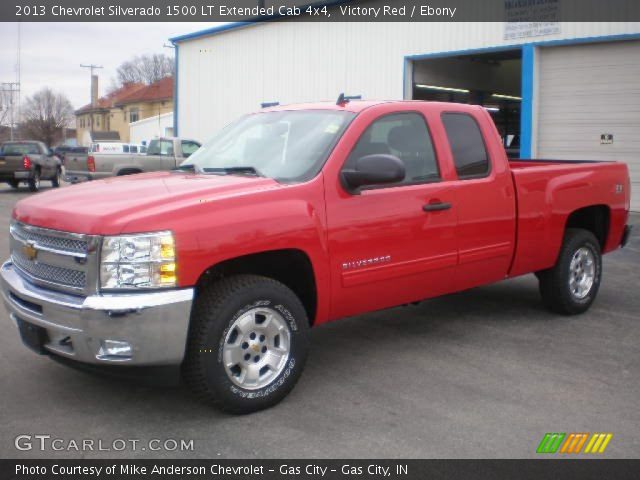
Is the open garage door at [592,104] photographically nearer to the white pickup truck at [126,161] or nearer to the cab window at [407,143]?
the white pickup truck at [126,161]

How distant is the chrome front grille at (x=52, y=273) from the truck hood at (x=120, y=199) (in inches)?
9.3

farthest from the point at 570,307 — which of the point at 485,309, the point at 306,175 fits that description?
the point at 306,175

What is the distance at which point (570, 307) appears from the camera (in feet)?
21.9

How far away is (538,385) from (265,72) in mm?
19642

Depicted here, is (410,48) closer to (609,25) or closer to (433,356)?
(609,25)

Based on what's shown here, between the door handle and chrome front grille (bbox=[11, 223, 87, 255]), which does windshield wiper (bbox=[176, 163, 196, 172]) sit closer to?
chrome front grille (bbox=[11, 223, 87, 255])

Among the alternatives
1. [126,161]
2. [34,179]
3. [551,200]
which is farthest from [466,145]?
[34,179]

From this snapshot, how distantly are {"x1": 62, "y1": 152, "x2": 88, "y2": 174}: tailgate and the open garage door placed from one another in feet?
39.1

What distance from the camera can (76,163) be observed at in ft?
66.1

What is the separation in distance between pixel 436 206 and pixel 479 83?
747 inches

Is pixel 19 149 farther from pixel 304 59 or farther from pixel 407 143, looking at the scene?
pixel 407 143

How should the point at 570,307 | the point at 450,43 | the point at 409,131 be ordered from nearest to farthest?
the point at 409,131 < the point at 570,307 < the point at 450,43

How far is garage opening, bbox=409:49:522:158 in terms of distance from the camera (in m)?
19.6

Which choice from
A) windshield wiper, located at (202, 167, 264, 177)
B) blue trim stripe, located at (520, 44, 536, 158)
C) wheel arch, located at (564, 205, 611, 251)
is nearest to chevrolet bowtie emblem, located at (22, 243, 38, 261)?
windshield wiper, located at (202, 167, 264, 177)
